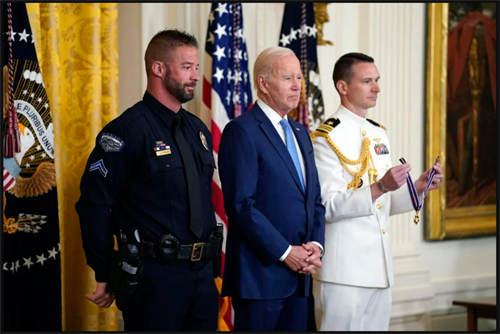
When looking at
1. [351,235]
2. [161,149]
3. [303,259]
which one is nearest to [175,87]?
[161,149]

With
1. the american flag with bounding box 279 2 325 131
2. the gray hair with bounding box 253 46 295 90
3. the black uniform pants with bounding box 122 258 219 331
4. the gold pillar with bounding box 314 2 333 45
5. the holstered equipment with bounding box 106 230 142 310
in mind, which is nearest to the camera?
the holstered equipment with bounding box 106 230 142 310

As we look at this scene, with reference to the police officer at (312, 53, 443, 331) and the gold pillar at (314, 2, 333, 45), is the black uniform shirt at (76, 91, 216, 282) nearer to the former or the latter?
the police officer at (312, 53, 443, 331)

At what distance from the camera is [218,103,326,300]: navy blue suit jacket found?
3266mm

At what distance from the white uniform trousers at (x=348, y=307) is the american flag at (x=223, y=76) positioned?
0.98 metres

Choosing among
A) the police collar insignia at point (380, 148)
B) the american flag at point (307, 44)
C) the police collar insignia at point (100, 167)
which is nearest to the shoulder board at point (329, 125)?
the police collar insignia at point (380, 148)

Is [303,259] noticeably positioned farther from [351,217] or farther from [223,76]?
[223,76]

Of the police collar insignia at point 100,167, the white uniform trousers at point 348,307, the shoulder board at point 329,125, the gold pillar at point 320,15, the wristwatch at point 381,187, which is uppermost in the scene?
the gold pillar at point 320,15

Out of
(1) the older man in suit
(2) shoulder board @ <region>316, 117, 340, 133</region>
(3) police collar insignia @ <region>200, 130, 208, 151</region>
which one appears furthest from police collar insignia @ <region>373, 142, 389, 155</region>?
(3) police collar insignia @ <region>200, 130, 208, 151</region>

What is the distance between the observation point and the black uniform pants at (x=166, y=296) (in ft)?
9.88

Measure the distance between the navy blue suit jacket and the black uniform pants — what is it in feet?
0.87

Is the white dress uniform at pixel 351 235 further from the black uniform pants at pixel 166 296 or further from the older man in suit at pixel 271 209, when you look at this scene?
the black uniform pants at pixel 166 296

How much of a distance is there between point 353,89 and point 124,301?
5.27 ft

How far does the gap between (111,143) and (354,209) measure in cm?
121

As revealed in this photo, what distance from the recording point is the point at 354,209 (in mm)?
3602
